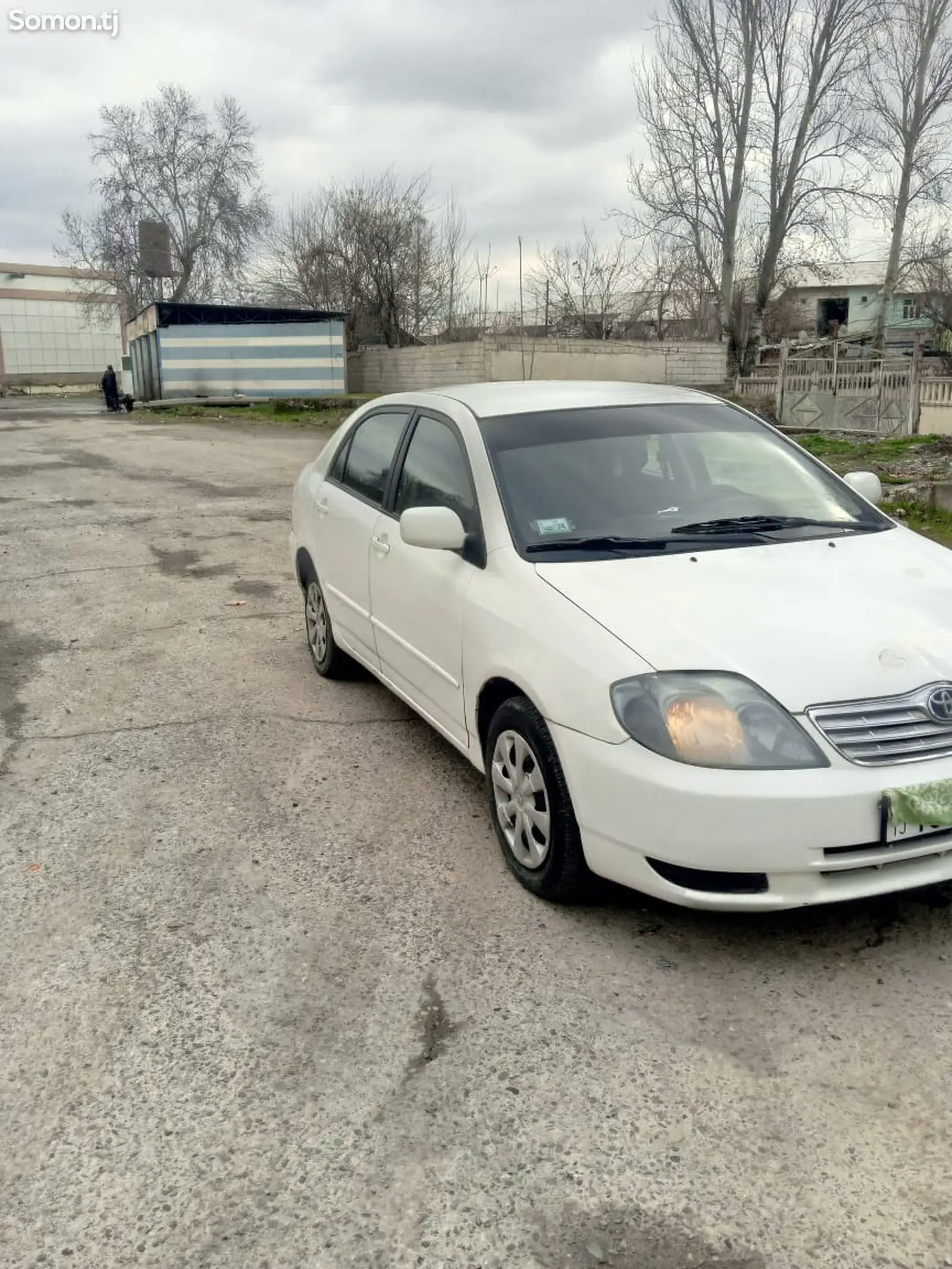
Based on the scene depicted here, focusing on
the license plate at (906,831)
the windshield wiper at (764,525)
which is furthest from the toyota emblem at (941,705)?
the windshield wiper at (764,525)

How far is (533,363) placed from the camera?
30.8 meters

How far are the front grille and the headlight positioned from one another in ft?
0.26

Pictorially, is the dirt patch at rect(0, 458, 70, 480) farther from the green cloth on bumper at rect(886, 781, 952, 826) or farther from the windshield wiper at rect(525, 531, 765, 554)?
the green cloth on bumper at rect(886, 781, 952, 826)

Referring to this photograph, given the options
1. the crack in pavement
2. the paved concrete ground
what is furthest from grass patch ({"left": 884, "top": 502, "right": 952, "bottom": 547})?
the paved concrete ground

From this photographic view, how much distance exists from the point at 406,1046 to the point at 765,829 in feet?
3.61

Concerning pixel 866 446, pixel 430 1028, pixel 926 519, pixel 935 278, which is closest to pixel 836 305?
pixel 935 278

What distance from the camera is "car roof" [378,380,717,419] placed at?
446 centimetres

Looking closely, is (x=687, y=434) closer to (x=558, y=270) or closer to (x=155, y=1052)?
(x=155, y=1052)

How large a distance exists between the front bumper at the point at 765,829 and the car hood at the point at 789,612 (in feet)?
0.78

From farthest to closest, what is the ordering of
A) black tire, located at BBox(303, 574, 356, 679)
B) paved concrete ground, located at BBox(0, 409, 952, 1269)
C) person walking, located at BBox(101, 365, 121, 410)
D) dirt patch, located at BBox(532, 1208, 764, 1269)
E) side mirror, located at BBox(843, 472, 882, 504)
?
1. person walking, located at BBox(101, 365, 121, 410)
2. black tire, located at BBox(303, 574, 356, 679)
3. side mirror, located at BBox(843, 472, 882, 504)
4. paved concrete ground, located at BBox(0, 409, 952, 1269)
5. dirt patch, located at BBox(532, 1208, 764, 1269)

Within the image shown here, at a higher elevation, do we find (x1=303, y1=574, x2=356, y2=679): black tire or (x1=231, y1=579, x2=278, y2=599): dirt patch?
(x1=303, y1=574, x2=356, y2=679): black tire

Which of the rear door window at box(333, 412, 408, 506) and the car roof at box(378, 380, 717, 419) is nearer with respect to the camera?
the car roof at box(378, 380, 717, 419)

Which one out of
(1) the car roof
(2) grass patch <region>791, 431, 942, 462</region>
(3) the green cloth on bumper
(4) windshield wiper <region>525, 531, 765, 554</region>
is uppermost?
(1) the car roof

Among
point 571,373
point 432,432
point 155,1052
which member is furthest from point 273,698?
point 571,373
